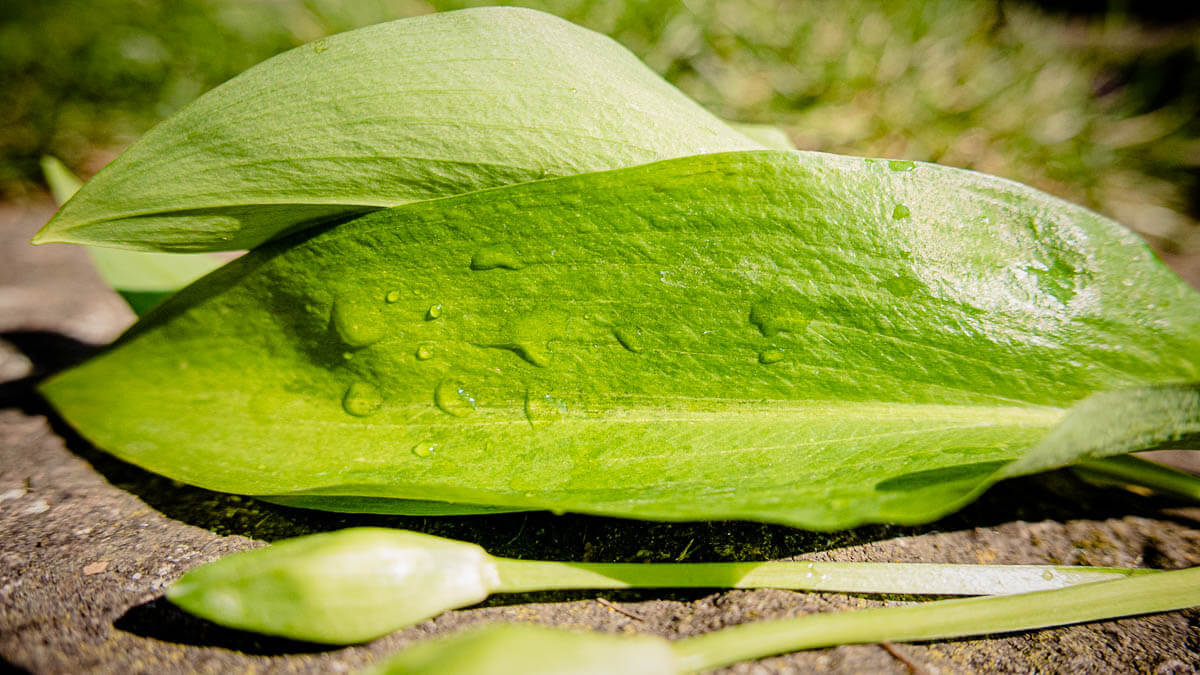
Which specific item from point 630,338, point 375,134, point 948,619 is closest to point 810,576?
point 948,619

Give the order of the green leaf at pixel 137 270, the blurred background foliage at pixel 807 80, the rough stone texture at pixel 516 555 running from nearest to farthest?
the rough stone texture at pixel 516 555 → the green leaf at pixel 137 270 → the blurred background foliage at pixel 807 80

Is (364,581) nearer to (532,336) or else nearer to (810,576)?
(532,336)

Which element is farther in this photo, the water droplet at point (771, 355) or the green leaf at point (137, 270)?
the green leaf at point (137, 270)

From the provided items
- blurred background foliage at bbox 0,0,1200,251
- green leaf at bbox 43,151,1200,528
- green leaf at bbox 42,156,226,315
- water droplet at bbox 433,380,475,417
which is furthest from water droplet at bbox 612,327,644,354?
blurred background foliage at bbox 0,0,1200,251

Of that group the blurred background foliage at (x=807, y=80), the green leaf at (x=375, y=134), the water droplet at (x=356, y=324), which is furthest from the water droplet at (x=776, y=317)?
the blurred background foliage at (x=807, y=80)

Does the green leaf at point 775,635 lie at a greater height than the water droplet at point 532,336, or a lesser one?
lesser

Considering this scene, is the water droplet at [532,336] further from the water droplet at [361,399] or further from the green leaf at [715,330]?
the water droplet at [361,399]

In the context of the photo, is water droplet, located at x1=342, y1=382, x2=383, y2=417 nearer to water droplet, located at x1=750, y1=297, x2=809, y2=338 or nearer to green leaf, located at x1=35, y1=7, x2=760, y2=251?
green leaf, located at x1=35, y1=7, x2=760, y2=251
